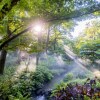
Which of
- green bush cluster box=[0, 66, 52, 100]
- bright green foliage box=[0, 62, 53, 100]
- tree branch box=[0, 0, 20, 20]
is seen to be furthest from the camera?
bright green foliage box=[0, 62, 53, 100]

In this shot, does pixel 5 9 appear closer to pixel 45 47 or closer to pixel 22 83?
pixel 45 47

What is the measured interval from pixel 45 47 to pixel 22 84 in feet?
16.2

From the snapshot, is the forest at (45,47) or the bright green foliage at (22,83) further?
the bright green foliage at (22,83)

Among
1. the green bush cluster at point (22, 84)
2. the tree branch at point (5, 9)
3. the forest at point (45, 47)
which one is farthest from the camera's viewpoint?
the green bush cluster at point (22, 84)

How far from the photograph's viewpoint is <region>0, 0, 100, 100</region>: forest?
470cm

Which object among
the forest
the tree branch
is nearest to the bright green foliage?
the forest

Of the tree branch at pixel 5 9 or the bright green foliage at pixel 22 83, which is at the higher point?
the tree branch at pixel 5 9

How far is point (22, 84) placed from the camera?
12.7m

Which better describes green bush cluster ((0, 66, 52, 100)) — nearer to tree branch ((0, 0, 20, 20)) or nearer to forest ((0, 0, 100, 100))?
forest ((0, 0, 100, 100))

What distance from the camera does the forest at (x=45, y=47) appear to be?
470 cm

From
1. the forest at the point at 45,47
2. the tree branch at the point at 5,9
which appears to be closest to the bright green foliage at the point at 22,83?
the forest at the point at 45,47

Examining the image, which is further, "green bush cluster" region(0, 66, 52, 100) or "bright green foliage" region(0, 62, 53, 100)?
"bright green foliage" region(0, 62, 53, 100)

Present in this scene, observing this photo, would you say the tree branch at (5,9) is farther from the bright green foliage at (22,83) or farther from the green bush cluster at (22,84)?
the bright green foliage at (22,83)

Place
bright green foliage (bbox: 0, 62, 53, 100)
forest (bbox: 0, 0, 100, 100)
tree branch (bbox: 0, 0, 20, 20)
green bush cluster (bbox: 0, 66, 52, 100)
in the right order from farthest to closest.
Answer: bright green foliage (bbox: 0, 62, 53, 100), green bush cluster (bbox: 0, 66, 52, 100), forest (bbox: 0, 0, 100, 100), tree branch (bbox: 0, 0, 20, 20)
